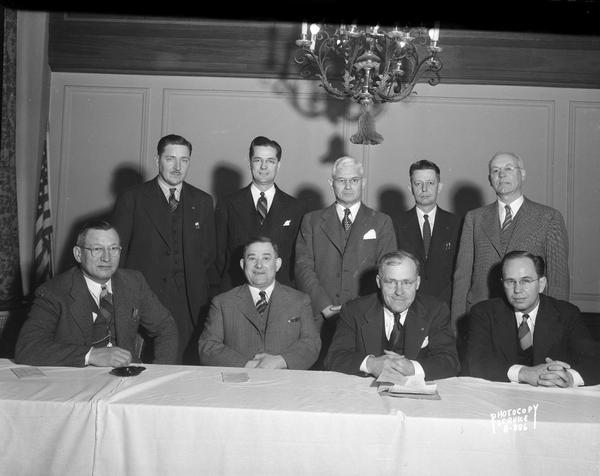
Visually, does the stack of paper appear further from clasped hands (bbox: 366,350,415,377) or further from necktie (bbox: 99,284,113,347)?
necktie (bbox: 99,284,113,347)

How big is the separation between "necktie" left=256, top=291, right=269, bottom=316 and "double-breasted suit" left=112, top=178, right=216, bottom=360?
815mm

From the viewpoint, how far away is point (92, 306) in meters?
2.92

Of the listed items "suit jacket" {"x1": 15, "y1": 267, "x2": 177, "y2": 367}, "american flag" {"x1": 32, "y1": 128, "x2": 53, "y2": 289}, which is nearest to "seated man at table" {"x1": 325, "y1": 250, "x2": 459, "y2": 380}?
"suit jacket" {"x1": 15, "y1": 267, "x2": 177, "y2": 367}

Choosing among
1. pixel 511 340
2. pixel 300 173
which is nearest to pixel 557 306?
pixel 511 340

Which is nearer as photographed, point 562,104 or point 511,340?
point 511,340

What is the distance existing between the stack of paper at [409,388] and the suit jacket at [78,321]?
1.26m

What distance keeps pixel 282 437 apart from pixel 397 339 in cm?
108

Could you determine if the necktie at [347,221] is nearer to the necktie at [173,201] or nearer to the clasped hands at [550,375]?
the necktie at [173,201]

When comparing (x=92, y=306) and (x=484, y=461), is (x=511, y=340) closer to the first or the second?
(x=484, y=461)

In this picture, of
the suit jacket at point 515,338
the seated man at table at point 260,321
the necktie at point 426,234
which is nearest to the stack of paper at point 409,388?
the suit jacket at point 515,338

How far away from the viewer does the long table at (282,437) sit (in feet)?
6.00

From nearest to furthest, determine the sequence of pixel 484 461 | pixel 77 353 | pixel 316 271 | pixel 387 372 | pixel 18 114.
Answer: pixel 484 461
pixel 387 372
pixel 77 353
pixel 316 271
pixel 18 114

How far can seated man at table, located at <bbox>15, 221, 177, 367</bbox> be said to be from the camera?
2766 mm

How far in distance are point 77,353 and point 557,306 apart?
2.21 meters
